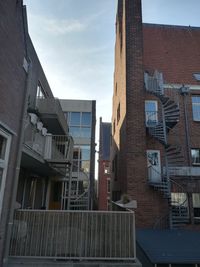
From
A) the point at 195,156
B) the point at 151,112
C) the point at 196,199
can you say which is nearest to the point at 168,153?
the point at 195,156

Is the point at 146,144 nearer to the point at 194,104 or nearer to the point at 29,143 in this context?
the point at 194,104

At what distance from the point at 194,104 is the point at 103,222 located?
29.9 ft

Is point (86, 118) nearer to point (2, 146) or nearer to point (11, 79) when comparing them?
point (11, 79)

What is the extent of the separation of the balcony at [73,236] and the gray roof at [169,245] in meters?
1.40

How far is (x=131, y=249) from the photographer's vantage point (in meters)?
5.05

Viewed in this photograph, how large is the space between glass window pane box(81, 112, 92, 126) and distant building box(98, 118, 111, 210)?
10333mm

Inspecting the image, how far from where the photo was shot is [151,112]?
1119 cm

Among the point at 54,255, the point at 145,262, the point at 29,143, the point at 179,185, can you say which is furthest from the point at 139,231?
the point at 29,143

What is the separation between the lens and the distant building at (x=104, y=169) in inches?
1028

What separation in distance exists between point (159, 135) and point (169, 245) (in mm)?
4774

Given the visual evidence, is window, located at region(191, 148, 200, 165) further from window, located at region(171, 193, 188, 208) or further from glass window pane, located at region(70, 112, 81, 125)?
glass window pane, located at region(70, 112, 81, 125)

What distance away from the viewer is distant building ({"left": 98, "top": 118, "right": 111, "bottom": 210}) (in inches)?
1028

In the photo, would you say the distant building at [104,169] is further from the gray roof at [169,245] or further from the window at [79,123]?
the gray roof at [169,245]

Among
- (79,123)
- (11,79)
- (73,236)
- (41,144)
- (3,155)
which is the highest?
(79,123)
